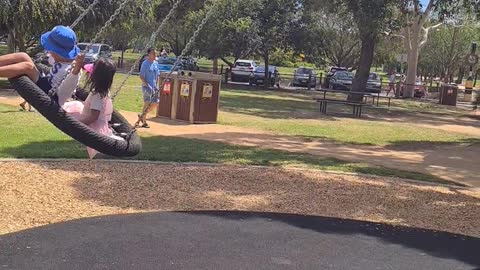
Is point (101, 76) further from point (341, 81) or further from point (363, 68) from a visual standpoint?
point (341, 81)

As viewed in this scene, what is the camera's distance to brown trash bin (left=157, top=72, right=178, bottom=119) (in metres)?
14.0

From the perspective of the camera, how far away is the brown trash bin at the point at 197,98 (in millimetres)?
13641

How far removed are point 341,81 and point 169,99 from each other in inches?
899

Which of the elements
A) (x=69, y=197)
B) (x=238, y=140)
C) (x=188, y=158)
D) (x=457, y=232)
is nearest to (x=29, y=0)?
(x=238, y=140)

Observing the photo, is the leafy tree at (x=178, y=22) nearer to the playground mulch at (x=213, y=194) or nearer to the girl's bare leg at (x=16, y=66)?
the playground mulch at (x=213, y=194)

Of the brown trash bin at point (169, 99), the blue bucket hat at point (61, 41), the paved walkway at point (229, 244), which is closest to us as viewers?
the blue bucket hat at point (61, 41)

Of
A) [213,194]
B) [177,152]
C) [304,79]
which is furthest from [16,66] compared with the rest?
[304,79]

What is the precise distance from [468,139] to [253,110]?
6268 mm

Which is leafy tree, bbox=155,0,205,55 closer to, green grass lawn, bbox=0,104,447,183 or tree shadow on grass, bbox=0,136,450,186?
green grass lawn, bbox=0,104,447,183

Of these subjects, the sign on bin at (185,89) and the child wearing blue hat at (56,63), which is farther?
the sign on bin at (185,89)

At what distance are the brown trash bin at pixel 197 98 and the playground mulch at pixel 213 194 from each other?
5.05 meters

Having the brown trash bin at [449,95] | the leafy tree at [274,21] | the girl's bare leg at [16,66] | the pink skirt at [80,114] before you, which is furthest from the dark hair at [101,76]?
the brown trash bin at [449,95]

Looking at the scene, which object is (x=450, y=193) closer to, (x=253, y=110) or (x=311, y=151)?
(x=311, y=151)

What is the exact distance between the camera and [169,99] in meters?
14.2
